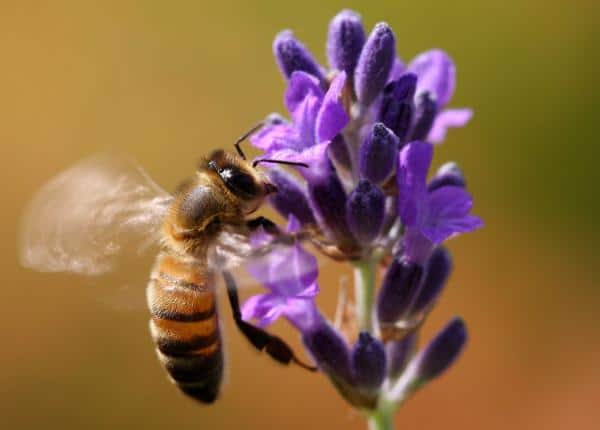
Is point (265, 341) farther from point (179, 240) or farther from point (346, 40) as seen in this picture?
point (346, 40)

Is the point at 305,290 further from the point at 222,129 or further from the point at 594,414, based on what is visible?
the point at 222,129

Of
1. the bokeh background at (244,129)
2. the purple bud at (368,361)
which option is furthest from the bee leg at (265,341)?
the bokeh background at (244,129)

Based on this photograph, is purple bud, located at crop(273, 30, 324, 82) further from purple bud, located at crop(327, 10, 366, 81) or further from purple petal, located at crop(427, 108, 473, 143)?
purple petal, located at crop(427, 108, 473, 143)

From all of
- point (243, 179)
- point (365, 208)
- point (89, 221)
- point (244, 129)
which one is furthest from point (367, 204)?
point (244, 129)

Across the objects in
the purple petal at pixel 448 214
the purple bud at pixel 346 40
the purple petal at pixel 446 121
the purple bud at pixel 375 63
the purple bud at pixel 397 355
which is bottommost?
the purple bud at pixel 397 355

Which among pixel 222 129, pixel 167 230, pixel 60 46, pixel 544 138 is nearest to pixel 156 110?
pixel 222 129

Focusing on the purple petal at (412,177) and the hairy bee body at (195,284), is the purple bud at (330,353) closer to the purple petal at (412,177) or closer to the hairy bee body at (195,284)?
the hairy bee body at (195,284)
